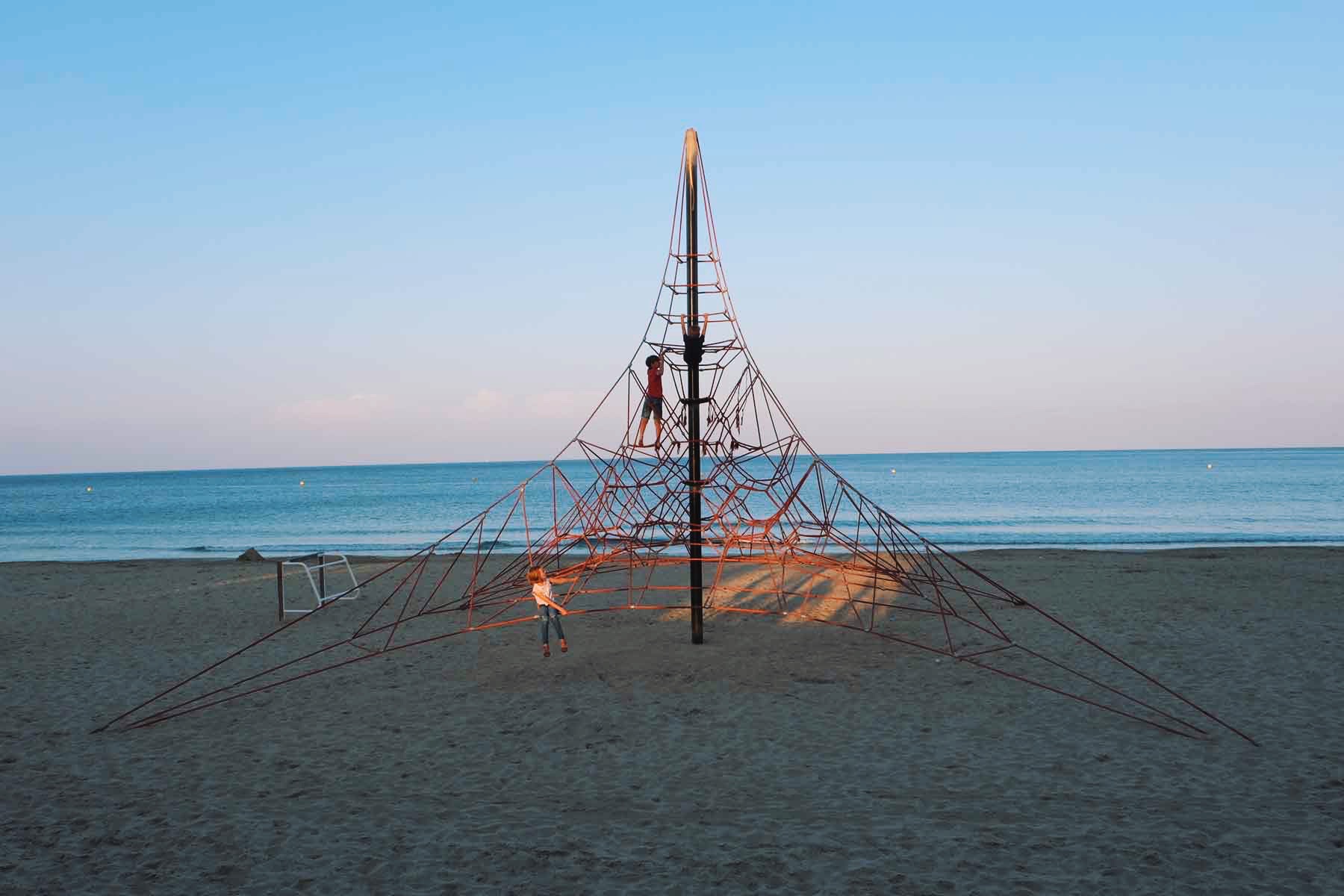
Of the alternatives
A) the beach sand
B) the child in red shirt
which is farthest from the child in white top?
the child in red shirt

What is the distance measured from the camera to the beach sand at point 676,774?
16.2ft

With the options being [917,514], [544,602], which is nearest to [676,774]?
[544,602]

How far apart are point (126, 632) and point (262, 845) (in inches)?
341

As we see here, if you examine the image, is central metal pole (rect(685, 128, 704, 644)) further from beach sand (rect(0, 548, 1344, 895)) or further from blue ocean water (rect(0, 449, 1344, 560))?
blue ocean water (rect(0, 449, 1344, 560))

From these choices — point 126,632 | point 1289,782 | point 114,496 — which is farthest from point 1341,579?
point 114,496

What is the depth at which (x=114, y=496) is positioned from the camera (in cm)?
8462

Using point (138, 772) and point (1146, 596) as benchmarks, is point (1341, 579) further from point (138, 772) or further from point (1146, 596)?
point (138, 772)

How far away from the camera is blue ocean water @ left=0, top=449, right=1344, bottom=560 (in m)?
31.8

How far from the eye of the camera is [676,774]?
6.47 m

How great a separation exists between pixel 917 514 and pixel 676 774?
39.8m

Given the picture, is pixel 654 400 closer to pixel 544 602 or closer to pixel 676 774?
pixel 544 602

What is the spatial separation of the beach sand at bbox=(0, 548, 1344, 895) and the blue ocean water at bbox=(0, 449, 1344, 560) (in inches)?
805

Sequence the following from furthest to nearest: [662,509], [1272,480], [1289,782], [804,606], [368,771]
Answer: [1272,480] → [804,606] → [662,509] → [368,771] → [1289,782]

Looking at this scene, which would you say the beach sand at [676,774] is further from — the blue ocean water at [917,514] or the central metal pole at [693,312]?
the blue ocean water at [917,514]
